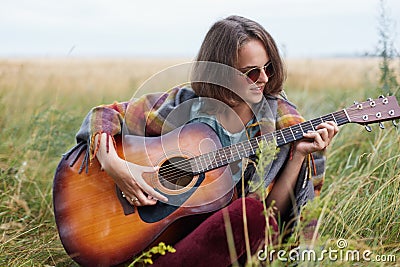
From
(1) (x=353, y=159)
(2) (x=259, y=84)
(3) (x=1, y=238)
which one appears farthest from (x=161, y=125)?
(1) (x=353, y=159)

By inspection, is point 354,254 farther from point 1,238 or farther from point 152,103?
point 1,238

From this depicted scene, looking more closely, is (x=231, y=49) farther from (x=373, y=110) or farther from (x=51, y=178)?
(x=51, y=178)

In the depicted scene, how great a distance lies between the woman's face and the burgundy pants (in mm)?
543

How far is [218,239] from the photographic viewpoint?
2338mm

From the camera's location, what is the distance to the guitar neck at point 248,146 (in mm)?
2475

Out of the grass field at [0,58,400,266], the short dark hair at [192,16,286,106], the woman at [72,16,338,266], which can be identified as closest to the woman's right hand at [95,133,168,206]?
the woman at [72,16,338,266]

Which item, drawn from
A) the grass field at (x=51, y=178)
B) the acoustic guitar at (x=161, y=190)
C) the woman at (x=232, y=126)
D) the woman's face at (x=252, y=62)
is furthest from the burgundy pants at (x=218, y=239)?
the woman's face at (x=252, y=62)

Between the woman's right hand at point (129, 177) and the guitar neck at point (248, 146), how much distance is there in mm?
230

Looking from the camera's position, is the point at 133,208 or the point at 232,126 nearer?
the point at 133,208

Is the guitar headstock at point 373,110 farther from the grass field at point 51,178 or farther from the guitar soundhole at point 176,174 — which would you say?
the guitar soundhole at point 176,174

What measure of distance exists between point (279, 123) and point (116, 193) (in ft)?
2.77

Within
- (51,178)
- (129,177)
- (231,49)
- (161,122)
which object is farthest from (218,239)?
(51,178)

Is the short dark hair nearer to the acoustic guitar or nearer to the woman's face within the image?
the woman's face
